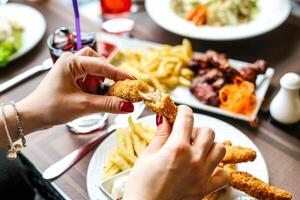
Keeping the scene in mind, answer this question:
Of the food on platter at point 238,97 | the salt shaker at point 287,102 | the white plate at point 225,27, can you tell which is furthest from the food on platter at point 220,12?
the salt shaker at point 287,102

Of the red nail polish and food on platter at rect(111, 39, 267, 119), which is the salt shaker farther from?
the red nail polish

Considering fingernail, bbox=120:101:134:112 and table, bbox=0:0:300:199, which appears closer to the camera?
fingernail, bbox=120:101:134:112

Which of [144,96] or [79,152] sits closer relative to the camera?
[144,96]

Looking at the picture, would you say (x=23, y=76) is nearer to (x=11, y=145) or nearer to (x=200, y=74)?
(x=11, y=145)

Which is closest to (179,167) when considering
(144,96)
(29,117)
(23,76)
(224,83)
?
(144,96)

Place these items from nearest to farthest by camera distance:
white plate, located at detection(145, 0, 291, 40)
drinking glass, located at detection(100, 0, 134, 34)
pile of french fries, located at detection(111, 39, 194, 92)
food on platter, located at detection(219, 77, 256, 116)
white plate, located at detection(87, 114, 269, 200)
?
white plate, located at detection(87, 114, 269, 200) < food on platter, located at detection(219, 77, 256, 116) < pile of french fries, located at detection(111, 39, 194, 92) < white plate, located at detection(145, 0, 291, 40) < drinking glass, located at detection(100, 0, 134, 34)

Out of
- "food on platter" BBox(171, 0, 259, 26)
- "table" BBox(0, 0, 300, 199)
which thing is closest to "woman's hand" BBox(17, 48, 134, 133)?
"table" BBox(0, 0, 300, 199)

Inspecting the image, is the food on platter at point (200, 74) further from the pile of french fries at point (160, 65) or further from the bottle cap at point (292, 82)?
the bottle cap at point (292, 82)

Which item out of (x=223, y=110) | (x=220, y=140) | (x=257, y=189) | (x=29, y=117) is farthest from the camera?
(x=223, y=110)
